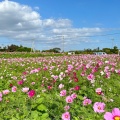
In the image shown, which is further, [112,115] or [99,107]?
[99,107]

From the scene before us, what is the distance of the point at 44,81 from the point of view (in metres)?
5.73

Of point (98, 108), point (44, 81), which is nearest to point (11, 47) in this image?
point (44, 81)

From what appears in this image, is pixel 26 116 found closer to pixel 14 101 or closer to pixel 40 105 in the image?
pixel 40 105

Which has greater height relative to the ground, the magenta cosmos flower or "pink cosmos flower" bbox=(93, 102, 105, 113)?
the magenta cosmos flower

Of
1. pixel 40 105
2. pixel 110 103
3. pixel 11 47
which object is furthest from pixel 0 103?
pixel 11 47

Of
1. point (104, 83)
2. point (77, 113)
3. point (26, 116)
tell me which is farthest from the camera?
point (104, 83)

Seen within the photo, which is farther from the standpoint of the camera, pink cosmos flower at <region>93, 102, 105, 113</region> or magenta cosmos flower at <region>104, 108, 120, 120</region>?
pink cosmos flower at <region>93, 102, 105, 113</region>

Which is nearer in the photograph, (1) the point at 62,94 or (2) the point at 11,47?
(1) the point at 62,94

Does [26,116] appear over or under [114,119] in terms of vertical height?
under

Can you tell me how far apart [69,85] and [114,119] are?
3.38 metres

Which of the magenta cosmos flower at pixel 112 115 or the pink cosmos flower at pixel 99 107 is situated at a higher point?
the magenta cosmos flower at pixel 112 115

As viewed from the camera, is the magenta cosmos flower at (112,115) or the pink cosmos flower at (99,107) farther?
the pink cosmos flower at (99,107)

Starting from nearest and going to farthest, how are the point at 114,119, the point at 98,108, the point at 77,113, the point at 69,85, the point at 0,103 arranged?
the point at 114,119, the point at 98,108, the point at 77,113, the point at 0,103, the point at 69,85

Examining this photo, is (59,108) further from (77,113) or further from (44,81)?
(44,81)
